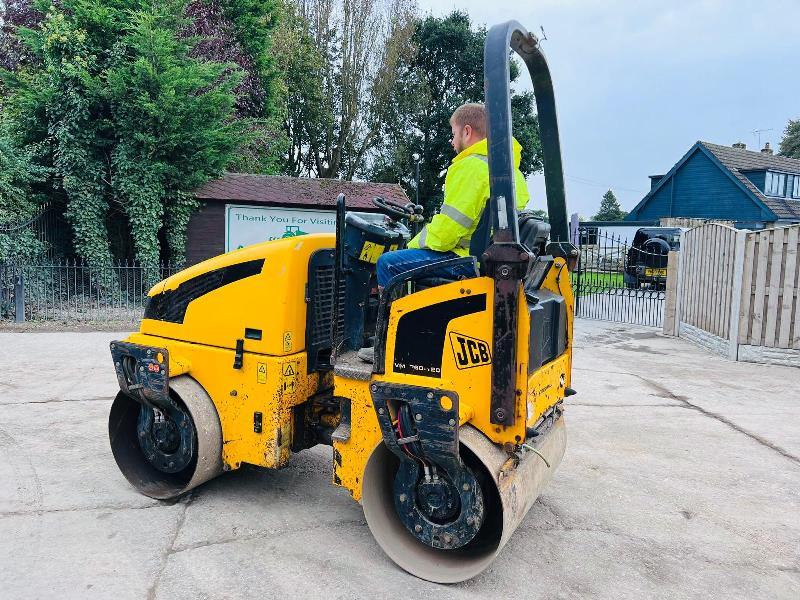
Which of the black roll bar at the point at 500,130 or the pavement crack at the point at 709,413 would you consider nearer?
the black roll bar at the point at 500,130

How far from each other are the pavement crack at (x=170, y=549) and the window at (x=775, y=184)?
3261 cm

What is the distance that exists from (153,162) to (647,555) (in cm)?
1202

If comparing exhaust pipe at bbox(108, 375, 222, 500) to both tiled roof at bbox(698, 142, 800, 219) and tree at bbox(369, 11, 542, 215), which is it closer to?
tree at bbox(369, 11, 542, 215)

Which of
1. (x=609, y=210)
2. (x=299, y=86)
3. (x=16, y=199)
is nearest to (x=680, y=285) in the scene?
(x=16, y=199)

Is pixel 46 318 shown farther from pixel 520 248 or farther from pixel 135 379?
pixel 520 248

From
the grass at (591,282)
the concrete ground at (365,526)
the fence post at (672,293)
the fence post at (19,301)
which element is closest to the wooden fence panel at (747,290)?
the fence post at (672,293)

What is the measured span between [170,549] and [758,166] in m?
34.7

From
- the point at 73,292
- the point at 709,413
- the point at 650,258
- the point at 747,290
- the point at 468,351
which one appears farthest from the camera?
the point at 650,258

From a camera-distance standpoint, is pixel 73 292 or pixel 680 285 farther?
pixel 73 292

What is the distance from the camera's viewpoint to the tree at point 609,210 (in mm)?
62631

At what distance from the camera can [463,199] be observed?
297 centimetres

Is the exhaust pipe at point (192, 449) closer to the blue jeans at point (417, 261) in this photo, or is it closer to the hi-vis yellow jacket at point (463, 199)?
the blue jeans at point (417, 261)

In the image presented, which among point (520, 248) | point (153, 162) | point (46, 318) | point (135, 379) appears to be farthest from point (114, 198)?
point (520, 248)

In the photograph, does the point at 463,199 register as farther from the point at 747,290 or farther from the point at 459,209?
the point at 747,290
